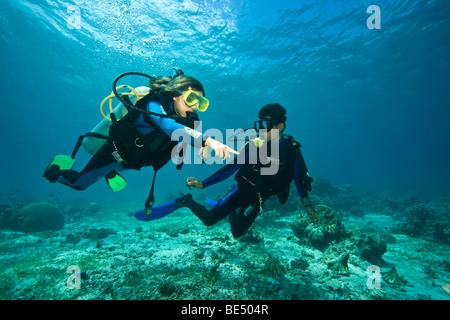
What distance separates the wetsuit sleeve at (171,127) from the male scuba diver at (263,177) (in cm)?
177

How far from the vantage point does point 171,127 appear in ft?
8.05

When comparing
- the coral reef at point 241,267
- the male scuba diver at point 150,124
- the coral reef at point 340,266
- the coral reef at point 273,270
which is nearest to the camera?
the male scuba diver at point 150,124

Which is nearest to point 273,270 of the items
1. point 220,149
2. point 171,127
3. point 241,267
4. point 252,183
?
point 241,267

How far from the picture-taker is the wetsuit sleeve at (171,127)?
2.33 metres

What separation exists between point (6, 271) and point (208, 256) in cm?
411

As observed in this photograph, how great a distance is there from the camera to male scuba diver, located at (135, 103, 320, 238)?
13.7 feet

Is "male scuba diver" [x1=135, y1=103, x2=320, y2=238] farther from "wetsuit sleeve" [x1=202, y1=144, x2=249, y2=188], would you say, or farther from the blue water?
the blue water

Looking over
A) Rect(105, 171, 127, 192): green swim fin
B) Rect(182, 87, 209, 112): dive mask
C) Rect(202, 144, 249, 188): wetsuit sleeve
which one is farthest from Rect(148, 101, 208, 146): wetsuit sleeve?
Rect(105, 171, 127, 192): green swim fin

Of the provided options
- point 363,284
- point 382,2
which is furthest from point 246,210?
point 382,2

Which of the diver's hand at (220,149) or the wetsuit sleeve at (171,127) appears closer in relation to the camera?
the diver's hand at (220,149)

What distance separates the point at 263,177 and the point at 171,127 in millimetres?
2470

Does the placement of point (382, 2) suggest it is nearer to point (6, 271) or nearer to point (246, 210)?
point (246, 210)

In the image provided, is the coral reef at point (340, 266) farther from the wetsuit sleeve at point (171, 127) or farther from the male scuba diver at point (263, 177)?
the wetsuit sleeve at point (171, 127)

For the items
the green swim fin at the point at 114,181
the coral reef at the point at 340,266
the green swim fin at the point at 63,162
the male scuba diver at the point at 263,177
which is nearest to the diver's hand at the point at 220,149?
the male scuba diver at the point at 263,177
